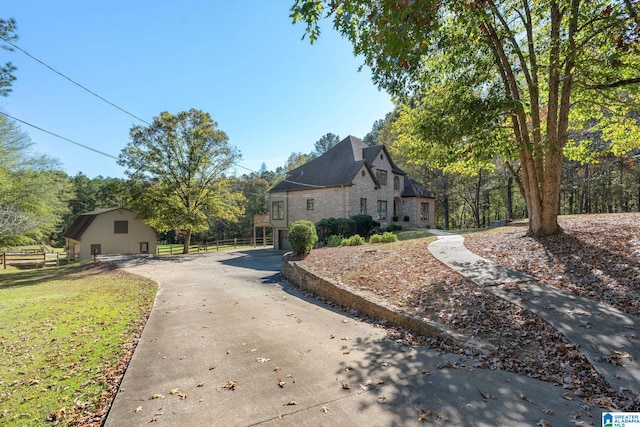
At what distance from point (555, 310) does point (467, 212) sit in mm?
46265

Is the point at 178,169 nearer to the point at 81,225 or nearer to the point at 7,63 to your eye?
the point at 81,225

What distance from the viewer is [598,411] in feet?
10.5

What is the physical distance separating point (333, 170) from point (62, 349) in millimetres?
22042

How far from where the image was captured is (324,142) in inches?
2864

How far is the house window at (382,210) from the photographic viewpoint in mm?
26672

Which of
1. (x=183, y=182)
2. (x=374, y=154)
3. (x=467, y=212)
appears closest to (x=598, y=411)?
(x=374, y=154)

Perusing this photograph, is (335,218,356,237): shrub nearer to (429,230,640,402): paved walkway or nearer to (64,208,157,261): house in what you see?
(429,230,640,402): paved walkway

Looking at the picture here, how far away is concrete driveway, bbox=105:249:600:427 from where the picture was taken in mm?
3258

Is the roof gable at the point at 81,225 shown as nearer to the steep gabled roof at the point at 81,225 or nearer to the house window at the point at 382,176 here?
the steep gabled roof at the point at 81,225

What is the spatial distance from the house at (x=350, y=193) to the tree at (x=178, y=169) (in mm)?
5366

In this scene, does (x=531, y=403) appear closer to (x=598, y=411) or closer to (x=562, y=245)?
(x=598, y=411)

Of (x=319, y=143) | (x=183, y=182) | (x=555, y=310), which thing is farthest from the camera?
(x=319, y=143)

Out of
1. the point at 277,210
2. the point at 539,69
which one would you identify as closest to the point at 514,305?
the point at 539,69

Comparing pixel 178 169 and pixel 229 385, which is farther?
pixel 178 169
